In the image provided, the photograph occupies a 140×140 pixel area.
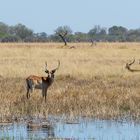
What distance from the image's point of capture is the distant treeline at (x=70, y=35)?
102 meters

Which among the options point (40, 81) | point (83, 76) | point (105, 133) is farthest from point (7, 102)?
point (83, 76)

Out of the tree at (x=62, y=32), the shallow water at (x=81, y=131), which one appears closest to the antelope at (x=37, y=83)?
the shallow water at (x=81, y=131)

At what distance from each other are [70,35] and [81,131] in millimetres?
91484

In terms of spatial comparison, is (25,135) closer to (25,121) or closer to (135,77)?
(25,121)

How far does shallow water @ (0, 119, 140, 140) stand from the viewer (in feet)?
40.2

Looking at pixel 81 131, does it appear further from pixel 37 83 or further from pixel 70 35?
pixel 70 35

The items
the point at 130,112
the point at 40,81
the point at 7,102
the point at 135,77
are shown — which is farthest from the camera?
the point at 135,77

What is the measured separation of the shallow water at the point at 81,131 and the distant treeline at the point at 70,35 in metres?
80.0

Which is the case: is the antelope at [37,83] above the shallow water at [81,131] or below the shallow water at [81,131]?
above

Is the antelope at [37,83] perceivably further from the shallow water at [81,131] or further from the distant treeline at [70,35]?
the distant treeline at [70,35]

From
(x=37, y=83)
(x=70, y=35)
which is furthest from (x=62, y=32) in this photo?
(x=37, y=83)

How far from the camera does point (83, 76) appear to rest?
25.0 meters

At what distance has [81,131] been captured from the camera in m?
12.9

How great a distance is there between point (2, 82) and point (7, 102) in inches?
227
